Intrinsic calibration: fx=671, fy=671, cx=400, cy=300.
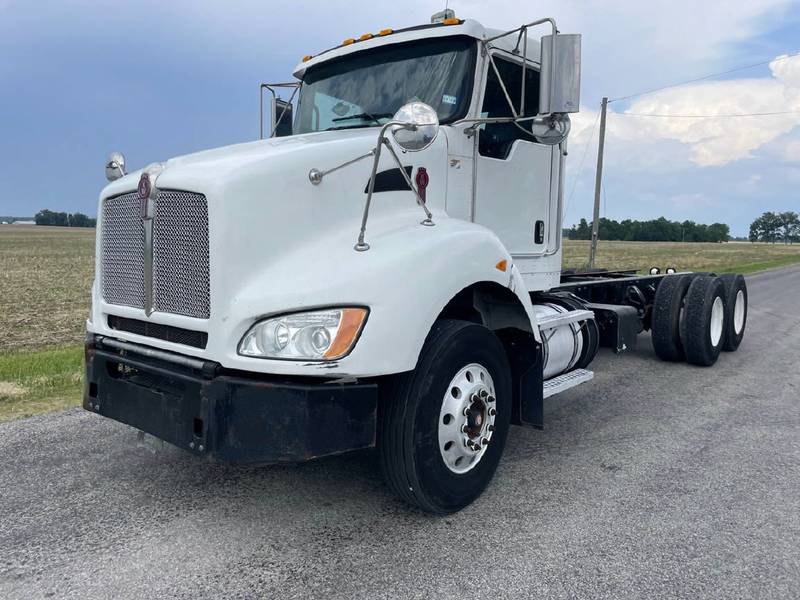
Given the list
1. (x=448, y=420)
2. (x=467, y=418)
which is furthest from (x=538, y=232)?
(x=448, y=420)

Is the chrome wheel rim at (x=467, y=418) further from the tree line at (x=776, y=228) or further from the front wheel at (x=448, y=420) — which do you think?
the tree line at (x=776, y=228)

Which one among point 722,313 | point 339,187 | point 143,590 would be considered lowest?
point 143,590

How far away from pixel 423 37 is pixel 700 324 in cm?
491

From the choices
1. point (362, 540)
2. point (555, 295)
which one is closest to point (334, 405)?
point (362, 540)

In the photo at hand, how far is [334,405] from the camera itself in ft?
10.2

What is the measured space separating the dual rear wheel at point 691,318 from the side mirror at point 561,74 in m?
4.63

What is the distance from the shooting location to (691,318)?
7668mm

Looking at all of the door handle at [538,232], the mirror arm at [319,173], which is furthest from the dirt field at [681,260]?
the mirror arm at [319,173]

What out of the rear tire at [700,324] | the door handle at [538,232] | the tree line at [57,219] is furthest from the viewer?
the tree line at [57,219]

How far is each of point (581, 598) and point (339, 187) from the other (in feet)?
7.50

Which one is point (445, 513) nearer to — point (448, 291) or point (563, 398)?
point (448, 291)

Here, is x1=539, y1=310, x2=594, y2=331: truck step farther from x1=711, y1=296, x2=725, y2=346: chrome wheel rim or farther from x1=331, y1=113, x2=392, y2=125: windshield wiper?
x1=711, y1=296, x2=725, y2=346: chrome wheel rim

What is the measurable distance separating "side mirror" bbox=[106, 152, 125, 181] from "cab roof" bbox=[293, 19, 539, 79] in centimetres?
171

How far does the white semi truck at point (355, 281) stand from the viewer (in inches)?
120
